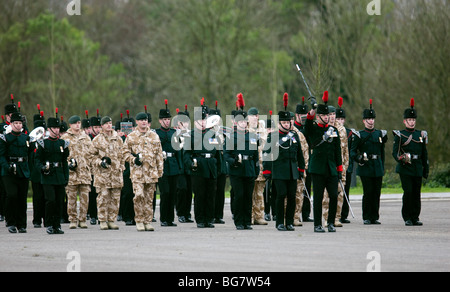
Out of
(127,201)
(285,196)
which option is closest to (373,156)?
(285,196)

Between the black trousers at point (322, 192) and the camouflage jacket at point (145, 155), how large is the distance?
9.97 feet

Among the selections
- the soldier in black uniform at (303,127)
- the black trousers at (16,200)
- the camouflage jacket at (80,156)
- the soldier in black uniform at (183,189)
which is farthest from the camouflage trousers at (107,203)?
the soldier in black uniform at (303,127)

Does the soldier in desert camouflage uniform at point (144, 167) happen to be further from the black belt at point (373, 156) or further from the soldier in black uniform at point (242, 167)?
the black belt at point (373, 156)

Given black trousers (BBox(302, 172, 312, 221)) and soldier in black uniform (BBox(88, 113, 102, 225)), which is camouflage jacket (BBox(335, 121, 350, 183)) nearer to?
black trousers (BBox(302, 172, 312, 221))

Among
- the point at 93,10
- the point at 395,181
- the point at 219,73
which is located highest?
the point at 93,10

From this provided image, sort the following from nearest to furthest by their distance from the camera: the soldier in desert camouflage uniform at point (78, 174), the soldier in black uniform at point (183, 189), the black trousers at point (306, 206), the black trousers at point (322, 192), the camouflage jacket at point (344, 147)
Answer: the black trousers at point (322, 192)
the camouflage jacket at point (344, 147)
the soldier in desert camouflage uniform at point (78, 174)
the black trousers at point (306, 206)
the soldier in black uniform at point (183, 189)

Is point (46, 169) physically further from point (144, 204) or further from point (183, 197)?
point (183, 197)

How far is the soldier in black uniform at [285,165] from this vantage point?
17281mm

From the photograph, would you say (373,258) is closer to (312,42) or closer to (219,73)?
(312,42)

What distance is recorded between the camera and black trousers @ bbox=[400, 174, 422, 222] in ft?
61.1

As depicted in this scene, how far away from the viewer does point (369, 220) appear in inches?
752

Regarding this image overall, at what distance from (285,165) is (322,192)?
2.91ft

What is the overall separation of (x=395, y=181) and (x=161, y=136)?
57.6 feet
